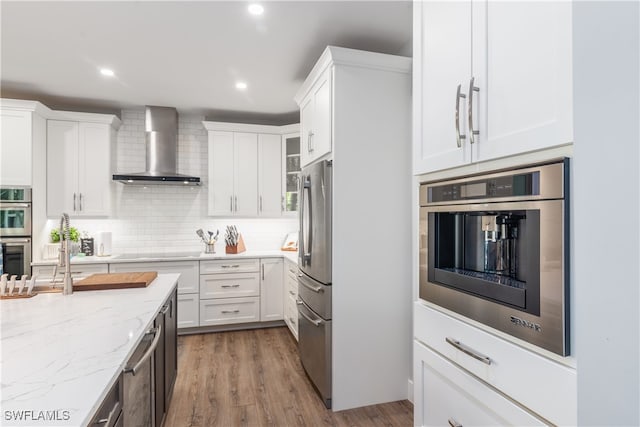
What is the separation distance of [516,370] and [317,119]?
2093mm

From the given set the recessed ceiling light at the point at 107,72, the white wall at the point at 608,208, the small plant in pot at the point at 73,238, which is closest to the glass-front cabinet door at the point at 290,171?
the recessed ceiling light at the point at 107,72

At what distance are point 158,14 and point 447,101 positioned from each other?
6.50 ft

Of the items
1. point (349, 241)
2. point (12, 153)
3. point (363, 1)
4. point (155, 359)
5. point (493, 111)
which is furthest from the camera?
point (12, 153)

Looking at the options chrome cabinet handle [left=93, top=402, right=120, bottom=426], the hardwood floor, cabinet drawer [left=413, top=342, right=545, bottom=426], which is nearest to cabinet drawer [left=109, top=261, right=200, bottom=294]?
the hardwood floor

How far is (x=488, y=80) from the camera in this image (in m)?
1.06

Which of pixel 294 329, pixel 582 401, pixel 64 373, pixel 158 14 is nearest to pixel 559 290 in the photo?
pixel 582 401

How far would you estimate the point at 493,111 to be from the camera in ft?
3.43

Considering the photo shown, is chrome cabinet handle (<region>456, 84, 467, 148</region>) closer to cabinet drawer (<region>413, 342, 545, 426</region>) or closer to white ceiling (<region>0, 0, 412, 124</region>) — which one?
Result: cabinet drawer (<region>413, 342, 545, 426</region>)

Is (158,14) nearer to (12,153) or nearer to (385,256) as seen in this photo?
(385,256)

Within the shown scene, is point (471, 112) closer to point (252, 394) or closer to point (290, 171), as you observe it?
point (252, 394)

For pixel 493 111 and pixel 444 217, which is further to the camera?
pixel 444 217

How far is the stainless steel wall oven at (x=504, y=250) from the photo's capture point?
859 millimetres

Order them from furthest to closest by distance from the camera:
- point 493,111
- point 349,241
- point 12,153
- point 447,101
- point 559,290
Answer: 1. point 12,153
2. point 349,241
3. point 447,101
4. point 493,111
5. point 559,290

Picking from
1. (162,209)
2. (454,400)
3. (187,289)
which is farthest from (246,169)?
(454,400)
